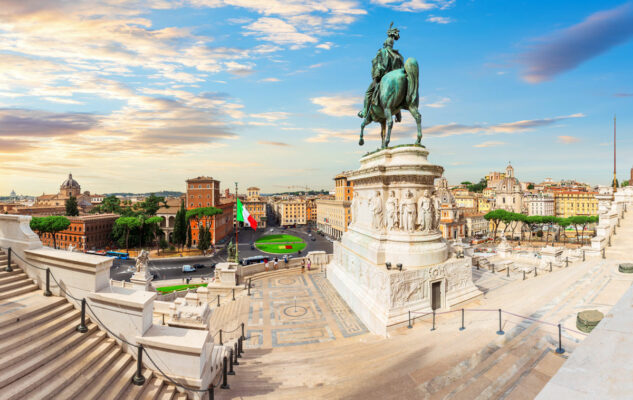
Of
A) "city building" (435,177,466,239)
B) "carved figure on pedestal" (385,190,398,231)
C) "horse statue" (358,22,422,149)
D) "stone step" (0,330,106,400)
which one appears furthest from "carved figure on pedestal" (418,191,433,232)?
"city building" (435,177,466,239)

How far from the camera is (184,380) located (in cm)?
659

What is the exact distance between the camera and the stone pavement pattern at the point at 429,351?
6926 millimetres

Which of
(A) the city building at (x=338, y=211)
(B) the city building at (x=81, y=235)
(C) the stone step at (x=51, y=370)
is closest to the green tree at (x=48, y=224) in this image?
(B) the city building at (x=81, y=235)

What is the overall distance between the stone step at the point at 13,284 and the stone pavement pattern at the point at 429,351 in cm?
572

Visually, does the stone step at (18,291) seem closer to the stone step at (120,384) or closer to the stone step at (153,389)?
the stone step at (120,384)

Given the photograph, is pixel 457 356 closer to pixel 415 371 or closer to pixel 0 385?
pixel 415 371

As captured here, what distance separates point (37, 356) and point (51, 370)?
18.0 inches

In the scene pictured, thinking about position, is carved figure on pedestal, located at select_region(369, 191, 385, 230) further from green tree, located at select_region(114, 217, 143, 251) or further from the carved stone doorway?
green tree, located at select_region(114, 217, 143, 251)

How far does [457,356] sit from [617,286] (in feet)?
30.0

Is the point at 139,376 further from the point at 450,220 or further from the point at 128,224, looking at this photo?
the point at 450,220

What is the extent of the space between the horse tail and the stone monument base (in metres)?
8.32

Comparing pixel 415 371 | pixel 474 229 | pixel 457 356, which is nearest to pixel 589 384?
pixel 415 371

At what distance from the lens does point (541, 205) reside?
9925cm

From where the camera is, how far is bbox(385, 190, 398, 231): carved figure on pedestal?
46.5 ft
